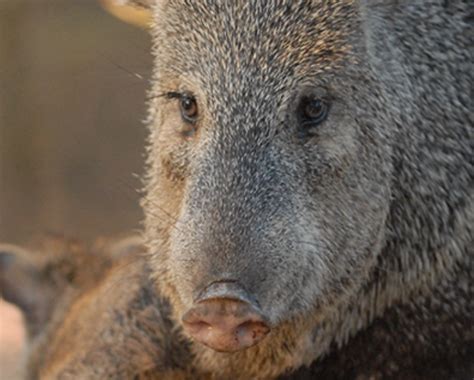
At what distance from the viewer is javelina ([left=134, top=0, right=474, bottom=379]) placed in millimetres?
4469

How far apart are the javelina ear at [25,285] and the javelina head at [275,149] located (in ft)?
8.68

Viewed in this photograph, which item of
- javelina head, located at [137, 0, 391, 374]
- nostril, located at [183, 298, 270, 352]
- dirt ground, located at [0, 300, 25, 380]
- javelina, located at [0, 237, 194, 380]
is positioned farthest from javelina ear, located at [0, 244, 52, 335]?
nostril, located at [183, 298, 270, 352]

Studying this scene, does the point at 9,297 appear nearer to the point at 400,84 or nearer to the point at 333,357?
the point at 333,357

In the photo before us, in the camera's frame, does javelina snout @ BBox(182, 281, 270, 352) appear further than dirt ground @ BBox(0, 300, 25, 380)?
No

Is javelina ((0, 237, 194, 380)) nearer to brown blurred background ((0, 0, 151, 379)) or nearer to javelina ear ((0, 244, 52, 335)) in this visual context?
javelina ear ((0, 244, 52, 335))

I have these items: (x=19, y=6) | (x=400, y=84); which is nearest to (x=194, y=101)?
(x=400, y=84)

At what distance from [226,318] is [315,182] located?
76 cm

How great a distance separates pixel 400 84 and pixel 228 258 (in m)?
1.13

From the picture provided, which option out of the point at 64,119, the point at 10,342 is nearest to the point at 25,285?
the point at 10,342

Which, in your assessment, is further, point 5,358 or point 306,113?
point 5,358

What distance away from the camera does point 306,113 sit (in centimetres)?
476

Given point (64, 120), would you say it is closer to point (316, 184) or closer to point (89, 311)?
point (89, 311)

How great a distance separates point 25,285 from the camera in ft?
25.1

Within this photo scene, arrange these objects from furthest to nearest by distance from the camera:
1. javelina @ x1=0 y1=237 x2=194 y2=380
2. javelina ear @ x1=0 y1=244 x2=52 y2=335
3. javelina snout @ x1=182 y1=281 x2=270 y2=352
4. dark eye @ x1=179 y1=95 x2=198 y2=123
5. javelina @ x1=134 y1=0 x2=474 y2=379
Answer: javelina ear @ x1=0 y1=244 x2=52 y2=335
javelina @ x1=0 y1=237 x2=194 y2=380
dark eye @ x1=179 y1=95 x2=198 y2=123
javelina @ x1=134 y1=0 x2=474 y2=379
javelina snout @ x1=182 y1=281 x2=270 y2=352
